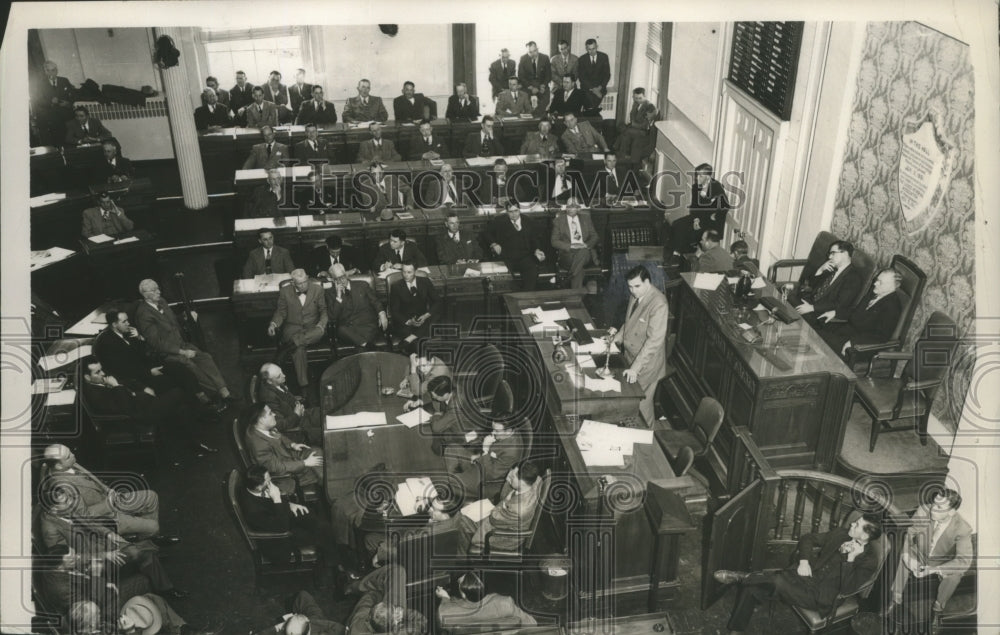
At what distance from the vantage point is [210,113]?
12.3 m

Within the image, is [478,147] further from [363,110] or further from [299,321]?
[299,321]

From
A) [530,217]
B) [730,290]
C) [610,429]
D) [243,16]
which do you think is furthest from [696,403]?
[243,16]

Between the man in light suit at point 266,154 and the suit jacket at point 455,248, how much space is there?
2.85 metres

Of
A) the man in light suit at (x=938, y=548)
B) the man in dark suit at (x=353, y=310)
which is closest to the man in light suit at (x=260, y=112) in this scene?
the man in dark suit at (x=353, y=310)

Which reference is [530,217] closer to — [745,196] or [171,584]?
[745,196]

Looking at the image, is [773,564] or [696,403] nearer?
[773,564]

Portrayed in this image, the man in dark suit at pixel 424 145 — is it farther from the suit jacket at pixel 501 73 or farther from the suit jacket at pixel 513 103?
the suit jacket at pixel 501 73

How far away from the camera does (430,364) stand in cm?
664

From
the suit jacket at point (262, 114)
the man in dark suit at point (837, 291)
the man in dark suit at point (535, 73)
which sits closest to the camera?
the man in dark suit at point (837, 291)

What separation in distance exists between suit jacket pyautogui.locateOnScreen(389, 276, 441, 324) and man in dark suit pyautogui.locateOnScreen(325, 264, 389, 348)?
0.44 ft

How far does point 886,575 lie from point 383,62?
38.5 ft

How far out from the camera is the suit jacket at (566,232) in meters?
9.25

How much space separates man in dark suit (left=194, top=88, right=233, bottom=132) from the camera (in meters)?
12.2

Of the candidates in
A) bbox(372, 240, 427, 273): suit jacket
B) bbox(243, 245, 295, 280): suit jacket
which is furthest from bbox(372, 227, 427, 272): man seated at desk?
bbox(243, 245, 295, 280): suit jacket
